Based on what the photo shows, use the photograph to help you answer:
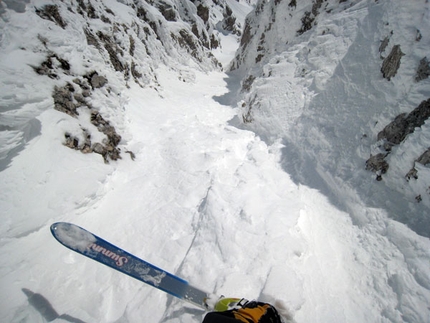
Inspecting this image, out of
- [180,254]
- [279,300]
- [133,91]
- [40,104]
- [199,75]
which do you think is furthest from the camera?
[199,75]

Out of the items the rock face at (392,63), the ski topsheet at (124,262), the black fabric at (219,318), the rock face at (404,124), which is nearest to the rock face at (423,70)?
the rock face at (392,63)

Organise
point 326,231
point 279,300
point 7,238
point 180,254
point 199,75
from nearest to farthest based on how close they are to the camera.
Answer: point 279,300 < point 7,238 < point 180,254 < point 326,231 < point 199,75

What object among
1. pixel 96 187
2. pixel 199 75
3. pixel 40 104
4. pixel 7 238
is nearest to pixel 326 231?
pixel 96 187

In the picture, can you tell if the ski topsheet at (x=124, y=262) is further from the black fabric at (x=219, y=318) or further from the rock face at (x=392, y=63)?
the rock face at (x=392, y=63)

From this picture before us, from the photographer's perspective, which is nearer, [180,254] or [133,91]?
[180,254]

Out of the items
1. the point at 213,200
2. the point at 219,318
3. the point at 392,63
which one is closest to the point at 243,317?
the point at 219,318

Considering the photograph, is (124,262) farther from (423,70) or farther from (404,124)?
(423,70)

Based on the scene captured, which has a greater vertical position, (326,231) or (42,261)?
(326,231)

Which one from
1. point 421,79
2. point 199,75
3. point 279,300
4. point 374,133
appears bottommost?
point 199,75

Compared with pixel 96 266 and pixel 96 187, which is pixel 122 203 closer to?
pixel 96 187
